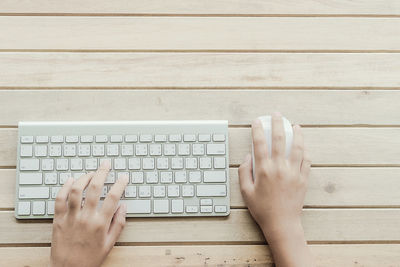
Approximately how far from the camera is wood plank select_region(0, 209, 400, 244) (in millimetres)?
821

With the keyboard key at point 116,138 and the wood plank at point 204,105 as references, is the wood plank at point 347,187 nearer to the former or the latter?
the wood plank at point 204,105

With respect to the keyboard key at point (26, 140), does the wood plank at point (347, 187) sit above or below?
below

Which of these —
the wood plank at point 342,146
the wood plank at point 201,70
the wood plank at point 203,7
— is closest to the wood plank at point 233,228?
the wood plank at point 342,146

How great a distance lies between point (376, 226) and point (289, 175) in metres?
0.21

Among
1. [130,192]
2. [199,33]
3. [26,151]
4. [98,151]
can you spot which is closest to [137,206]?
[130,192]

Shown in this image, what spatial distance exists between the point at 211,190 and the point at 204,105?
175 millimetres

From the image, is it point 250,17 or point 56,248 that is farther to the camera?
point 250,17

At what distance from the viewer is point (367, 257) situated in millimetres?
831

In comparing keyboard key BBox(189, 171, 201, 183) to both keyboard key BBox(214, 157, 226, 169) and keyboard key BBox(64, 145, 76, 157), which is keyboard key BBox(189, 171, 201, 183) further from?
keyboard key BBox(64, 145, 76, 157)

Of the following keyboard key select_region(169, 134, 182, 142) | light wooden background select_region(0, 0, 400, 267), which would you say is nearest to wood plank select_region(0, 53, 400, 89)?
light wooden background select_region(0, 0, 400, 267)

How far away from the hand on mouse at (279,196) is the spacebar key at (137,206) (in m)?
0.19

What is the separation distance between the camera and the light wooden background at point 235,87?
0.83 meters

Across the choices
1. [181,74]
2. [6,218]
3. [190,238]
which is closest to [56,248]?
[6,218]

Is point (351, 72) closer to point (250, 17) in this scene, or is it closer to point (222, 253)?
point (250, 17)
